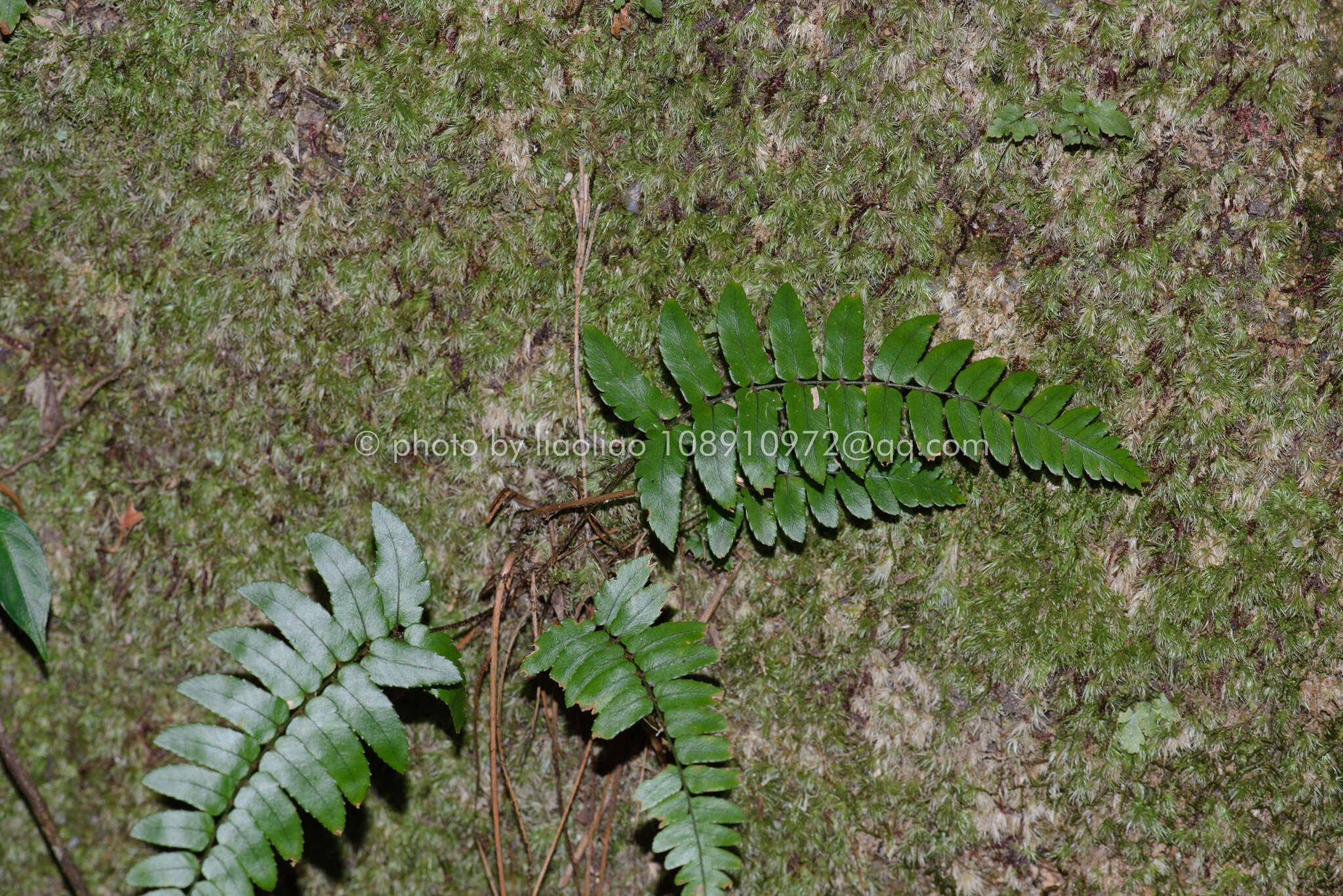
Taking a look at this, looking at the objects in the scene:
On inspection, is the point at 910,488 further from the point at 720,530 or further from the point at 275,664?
the point at 275,664

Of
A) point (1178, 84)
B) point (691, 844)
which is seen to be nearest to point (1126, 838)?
point (691, 844)

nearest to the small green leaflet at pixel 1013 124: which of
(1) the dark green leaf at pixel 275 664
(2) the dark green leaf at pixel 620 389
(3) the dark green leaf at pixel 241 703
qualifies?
(2) the dark green leaf at pixel 620 389

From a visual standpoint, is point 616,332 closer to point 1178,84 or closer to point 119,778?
point 1178,84

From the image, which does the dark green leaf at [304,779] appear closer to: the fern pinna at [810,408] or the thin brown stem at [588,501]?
the thin brown stem at [588,501]

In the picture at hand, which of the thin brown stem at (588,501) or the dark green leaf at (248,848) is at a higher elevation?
the thin brown stem at (588,501)

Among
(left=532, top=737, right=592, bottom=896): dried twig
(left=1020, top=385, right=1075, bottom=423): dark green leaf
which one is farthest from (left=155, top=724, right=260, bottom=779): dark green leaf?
(left=1020, top=385, right=1075, bottom=423): dark green leaf

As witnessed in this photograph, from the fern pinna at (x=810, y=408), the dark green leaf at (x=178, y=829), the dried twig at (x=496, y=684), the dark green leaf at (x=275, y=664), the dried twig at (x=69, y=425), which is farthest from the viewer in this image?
the dried twig at (x=69, y=425)

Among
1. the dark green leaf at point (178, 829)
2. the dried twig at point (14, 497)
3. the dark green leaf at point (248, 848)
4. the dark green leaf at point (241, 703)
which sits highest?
the dried twig at point (14, 497)

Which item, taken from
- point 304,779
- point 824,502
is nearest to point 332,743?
point 304,779
